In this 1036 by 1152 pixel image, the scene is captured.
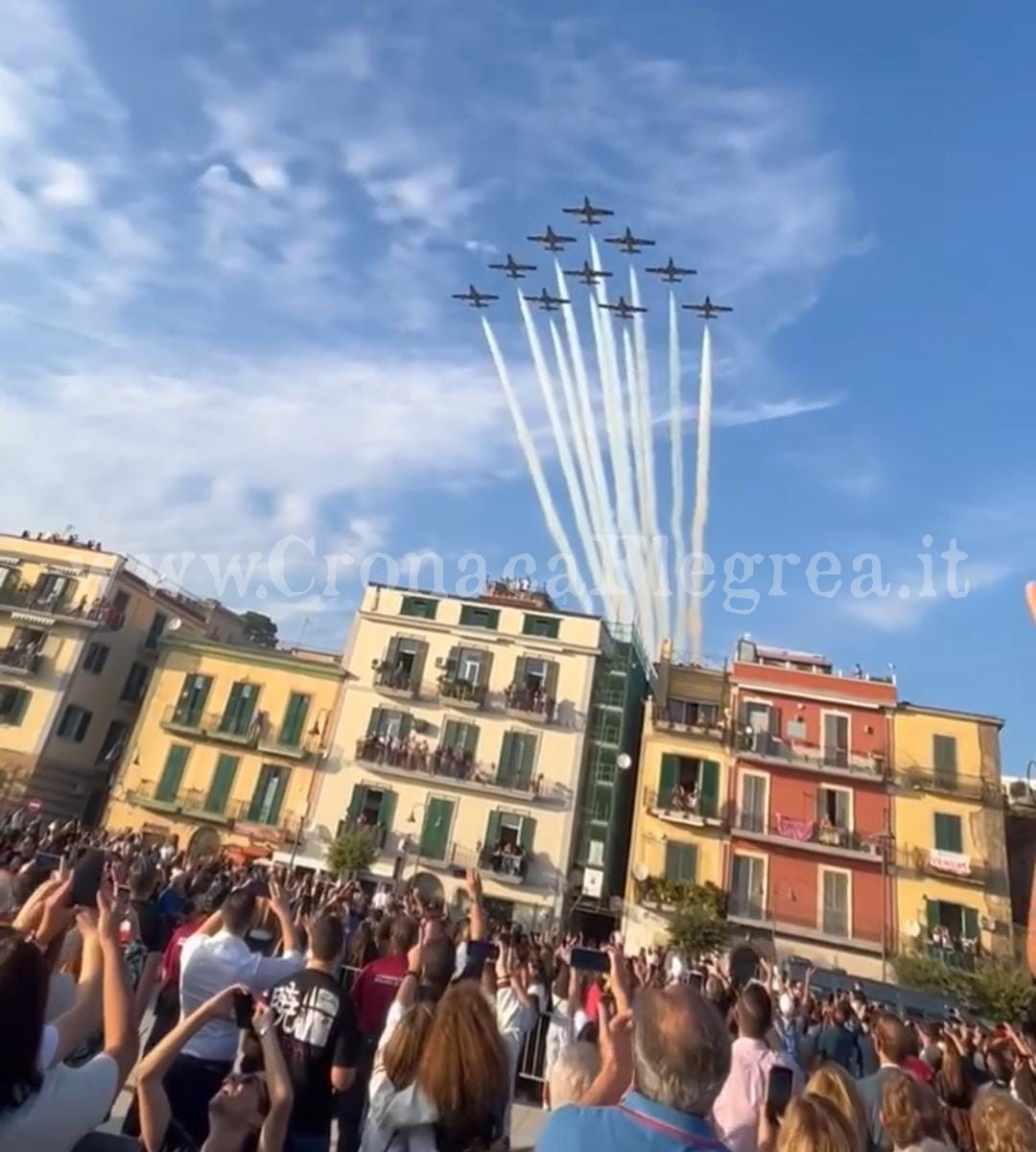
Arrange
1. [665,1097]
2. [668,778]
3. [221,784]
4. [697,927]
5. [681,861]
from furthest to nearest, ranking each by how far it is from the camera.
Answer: [221,784]
[668,778]
[681,861]
[697,927]
[665,1097]

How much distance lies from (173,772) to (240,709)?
3266 mm

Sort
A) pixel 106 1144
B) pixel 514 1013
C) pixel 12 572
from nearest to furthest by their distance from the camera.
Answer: pixel 106 1144 < pixel 514 1013 < pixel 12 572

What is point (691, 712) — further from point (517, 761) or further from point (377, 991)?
point (377, 991)

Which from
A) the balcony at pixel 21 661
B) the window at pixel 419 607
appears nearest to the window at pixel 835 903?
the window at pixel 419 607

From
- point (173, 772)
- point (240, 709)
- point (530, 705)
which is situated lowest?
point (173, 772)

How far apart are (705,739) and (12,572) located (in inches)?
1134

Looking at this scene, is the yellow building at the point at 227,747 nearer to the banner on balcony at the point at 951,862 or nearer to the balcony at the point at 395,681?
the balcony at the point at 395,681

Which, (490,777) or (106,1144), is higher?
(490,777)

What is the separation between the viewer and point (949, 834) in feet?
85.9

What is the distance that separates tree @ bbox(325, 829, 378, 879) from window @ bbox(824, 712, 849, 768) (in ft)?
52.1

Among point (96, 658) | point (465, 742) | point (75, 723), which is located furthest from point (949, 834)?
point (96, 658)

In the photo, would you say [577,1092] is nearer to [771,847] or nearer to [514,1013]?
[514,1013]

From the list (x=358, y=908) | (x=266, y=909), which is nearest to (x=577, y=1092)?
(x=266, y=909)

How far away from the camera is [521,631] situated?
30953 millimetres
